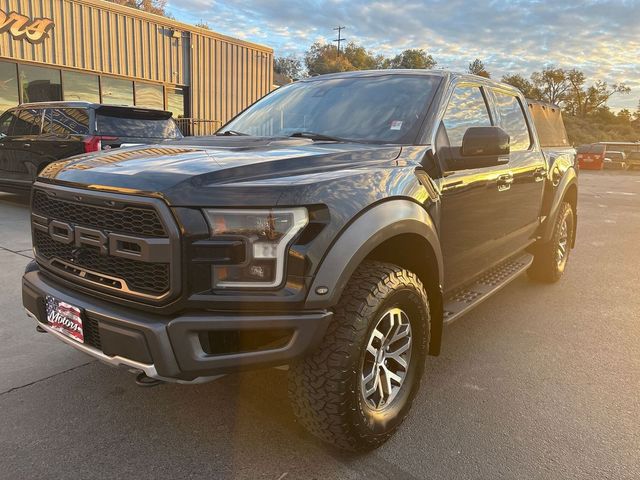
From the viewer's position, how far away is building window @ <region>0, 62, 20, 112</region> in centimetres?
1315

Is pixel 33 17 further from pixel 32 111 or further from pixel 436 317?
pixel 436 317

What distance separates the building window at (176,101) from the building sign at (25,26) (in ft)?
14.6

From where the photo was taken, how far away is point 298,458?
2352mm

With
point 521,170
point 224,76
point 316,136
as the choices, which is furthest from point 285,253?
point 224,76

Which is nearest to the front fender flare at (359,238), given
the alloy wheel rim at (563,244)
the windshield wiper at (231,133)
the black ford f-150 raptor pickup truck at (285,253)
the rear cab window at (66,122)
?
the black ford f-150 raptor pickup truck at (285,253)

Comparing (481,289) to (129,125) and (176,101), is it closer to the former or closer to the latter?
(129,125)

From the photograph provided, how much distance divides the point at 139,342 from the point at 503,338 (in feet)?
9.49

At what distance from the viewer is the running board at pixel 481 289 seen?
10.3 ft

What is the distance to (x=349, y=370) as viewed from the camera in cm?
212

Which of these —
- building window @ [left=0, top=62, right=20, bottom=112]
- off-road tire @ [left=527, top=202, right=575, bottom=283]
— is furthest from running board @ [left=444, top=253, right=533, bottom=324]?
building window @ [left=0, top=62, right=20, bottom=112]

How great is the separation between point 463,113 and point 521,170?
100 centimetres

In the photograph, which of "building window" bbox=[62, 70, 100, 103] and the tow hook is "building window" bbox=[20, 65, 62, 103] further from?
the tow hook

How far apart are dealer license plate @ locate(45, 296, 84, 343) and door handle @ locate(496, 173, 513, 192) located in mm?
2726

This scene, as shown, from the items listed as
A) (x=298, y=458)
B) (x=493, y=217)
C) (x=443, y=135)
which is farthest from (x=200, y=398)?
(x=493, y=217)
